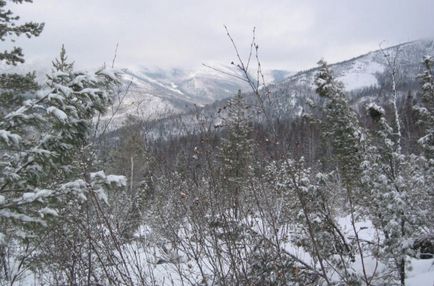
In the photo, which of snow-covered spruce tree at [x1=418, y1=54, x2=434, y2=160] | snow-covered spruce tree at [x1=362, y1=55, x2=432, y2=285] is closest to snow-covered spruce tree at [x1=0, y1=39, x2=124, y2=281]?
snow-covered spruce tree at [x1=362, y1=55, x2=432, y2=285]

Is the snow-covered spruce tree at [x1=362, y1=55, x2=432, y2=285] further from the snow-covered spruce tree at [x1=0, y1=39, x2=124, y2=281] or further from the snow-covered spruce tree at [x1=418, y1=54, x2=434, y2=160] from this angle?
the snow-covered spruce tree at [x1=418, y1=54, x2=434, y2=160]

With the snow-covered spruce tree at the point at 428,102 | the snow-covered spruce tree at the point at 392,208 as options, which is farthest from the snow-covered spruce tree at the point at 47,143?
the snow-covered spruce tree at the point at 428,102

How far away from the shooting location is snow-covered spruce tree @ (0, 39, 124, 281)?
4.32m

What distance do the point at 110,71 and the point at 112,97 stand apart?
30 centimetres

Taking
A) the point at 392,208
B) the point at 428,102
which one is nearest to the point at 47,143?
the point at 392,208

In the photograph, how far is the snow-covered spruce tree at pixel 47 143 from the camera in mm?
4320

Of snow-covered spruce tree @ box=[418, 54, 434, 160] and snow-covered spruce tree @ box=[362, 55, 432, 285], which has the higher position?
snow-covered spruce tree @ box=[418, 54, 434, 160]

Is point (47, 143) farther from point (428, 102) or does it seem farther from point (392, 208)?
point (428, 102)

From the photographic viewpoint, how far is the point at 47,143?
15.3 ft

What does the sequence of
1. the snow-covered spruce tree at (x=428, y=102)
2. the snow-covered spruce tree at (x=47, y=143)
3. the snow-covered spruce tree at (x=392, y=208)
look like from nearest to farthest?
the snow-covered spruce tree at (x=47, y=143), the snow-covered spruce tree at (x=392, y=208), the snow-covered spruce tree at (x=428, y=102)

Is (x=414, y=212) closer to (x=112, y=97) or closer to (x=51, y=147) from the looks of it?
(x=112, y=97)

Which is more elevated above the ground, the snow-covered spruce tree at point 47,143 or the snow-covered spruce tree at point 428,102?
the snow-covered spruce tree at point 428,102

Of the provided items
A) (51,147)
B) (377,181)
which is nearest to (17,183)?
(51,147)

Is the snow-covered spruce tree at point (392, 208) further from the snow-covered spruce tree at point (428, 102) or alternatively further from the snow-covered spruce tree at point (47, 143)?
the snow-covered spruce tree at point (428, 102)
